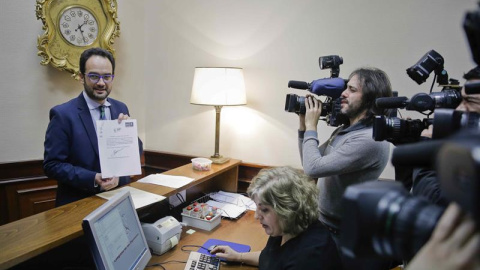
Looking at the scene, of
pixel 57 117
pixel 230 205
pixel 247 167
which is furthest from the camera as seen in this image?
pixel 247 167

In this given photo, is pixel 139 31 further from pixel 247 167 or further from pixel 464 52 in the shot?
pixel 464 52

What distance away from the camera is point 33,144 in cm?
213

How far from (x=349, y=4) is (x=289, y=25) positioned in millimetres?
417

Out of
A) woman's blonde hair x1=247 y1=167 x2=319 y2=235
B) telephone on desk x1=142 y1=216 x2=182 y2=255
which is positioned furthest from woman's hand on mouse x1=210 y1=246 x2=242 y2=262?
woman's blonde hair x1=247 y1=167 x2=319 y2=235

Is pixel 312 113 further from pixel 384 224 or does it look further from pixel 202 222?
pixel 384 224

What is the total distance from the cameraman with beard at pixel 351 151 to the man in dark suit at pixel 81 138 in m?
0.93

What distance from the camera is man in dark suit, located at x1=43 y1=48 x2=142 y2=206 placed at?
55.2 inches

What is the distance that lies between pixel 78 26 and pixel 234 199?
165 cm

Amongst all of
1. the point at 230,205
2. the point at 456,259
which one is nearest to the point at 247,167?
the point at 230,205

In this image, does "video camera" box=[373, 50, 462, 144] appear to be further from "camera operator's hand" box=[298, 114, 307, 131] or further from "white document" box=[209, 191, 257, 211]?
"white document" box=[209, 191, 257, 211]

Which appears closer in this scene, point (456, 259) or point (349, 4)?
point (456, 259)

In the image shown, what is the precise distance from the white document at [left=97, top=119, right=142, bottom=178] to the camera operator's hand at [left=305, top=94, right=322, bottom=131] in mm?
845

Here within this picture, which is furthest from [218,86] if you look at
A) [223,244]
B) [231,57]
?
[223,244]

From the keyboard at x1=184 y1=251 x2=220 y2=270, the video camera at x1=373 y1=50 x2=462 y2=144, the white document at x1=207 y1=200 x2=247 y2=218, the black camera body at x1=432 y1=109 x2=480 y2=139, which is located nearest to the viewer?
the black camera body at x1=432 y1=109 x2=480 y2=139
